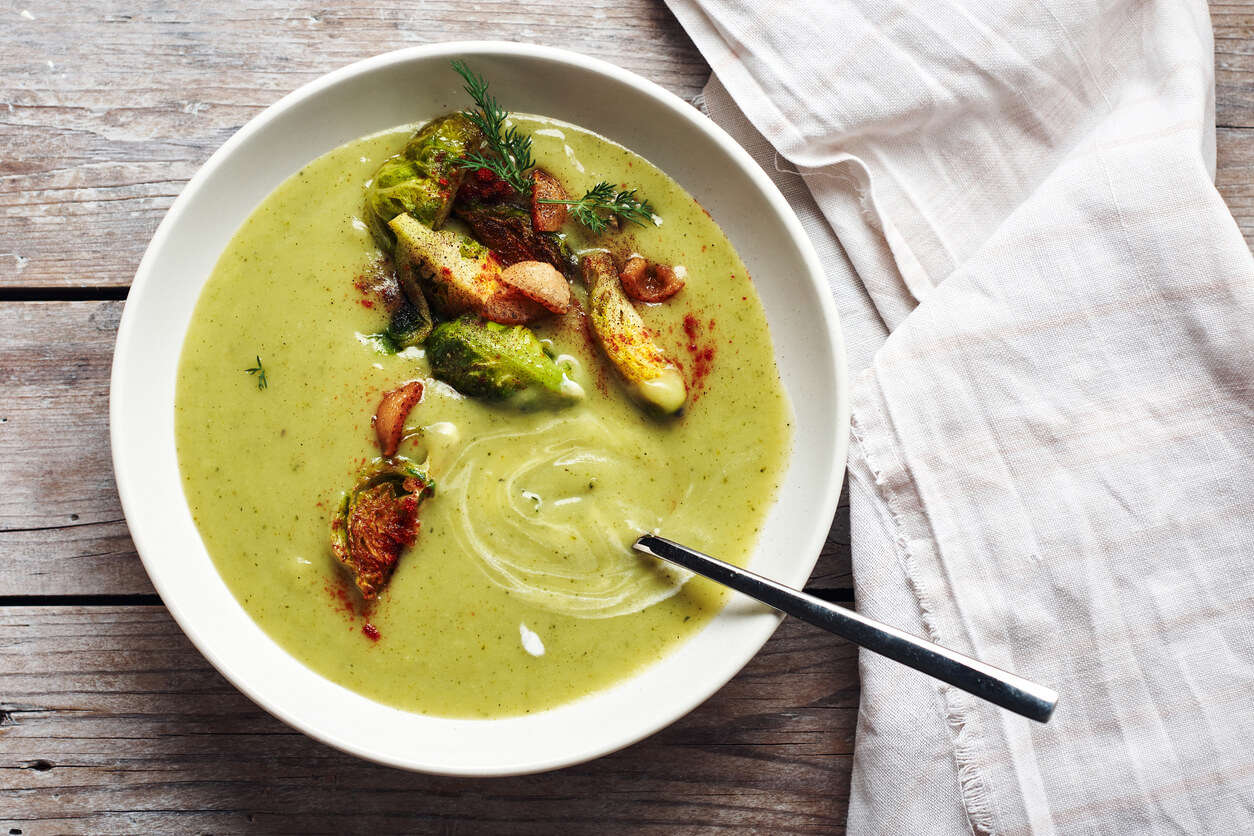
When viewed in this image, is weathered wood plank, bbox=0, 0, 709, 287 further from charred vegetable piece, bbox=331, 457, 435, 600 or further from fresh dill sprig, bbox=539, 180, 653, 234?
charred vegetable piece, bbox=331, 457, 435, 600

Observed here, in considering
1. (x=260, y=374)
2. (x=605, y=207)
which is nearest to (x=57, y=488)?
(x=260, y=374)

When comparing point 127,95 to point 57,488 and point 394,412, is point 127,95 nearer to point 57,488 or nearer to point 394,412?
point 57,488

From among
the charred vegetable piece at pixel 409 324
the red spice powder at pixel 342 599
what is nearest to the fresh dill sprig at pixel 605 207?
the charred vegetable piece at pixel 409 324

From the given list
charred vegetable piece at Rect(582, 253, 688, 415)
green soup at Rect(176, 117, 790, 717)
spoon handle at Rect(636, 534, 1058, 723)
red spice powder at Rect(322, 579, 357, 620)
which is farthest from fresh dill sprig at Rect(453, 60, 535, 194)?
red spice powder at Rect(322, 579, 357, 620)

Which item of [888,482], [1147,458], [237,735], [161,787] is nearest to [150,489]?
[237,735]

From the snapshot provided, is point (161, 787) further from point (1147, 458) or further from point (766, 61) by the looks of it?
point (1147, 458)

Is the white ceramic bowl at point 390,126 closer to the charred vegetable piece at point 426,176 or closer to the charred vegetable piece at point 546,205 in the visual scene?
the charred vegetable piece at point 426,176
